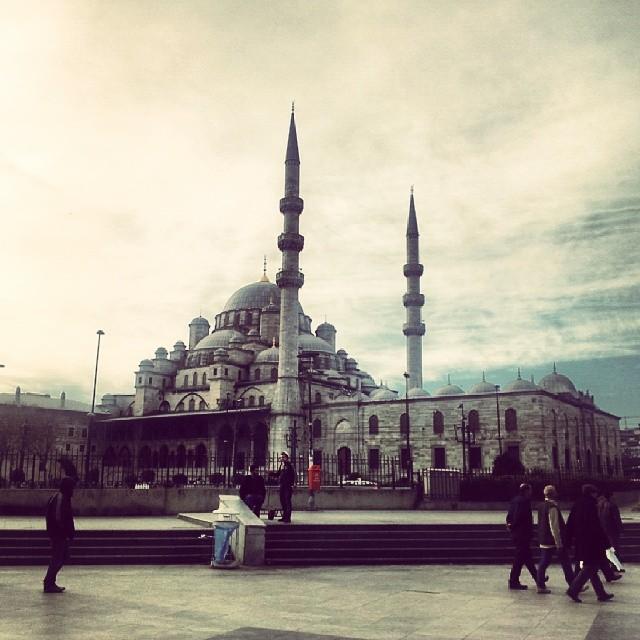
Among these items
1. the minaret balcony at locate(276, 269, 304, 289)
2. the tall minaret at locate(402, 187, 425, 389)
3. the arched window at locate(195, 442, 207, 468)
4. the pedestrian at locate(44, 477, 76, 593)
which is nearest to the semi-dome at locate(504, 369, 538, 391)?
the tall minaret at locate(402, 187, 425, 389)

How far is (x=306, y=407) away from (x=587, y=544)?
3881 centimetres

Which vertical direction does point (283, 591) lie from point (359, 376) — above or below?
below

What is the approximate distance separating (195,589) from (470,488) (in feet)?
44.9

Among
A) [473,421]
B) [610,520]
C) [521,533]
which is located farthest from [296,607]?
[473,421]

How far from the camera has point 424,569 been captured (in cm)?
961

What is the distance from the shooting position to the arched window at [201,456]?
46250 mm

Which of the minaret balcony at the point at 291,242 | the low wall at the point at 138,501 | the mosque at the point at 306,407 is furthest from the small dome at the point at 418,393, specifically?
the low wall at the point at 138,501

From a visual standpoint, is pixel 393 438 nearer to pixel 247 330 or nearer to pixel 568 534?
pixel 247 330

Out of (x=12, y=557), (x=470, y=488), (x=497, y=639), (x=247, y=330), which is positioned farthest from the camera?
(x=247, y=330)

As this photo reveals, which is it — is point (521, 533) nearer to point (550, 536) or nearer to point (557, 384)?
point (550, 536)

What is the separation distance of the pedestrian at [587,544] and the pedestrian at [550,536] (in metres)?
0.33

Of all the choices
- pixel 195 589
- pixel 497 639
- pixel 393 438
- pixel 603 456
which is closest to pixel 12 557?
pixel 195 589

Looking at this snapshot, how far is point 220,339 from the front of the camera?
55250 millimetres

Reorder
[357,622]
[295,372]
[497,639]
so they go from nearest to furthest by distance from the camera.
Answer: [497,639]
[357,622]
[295,372]
